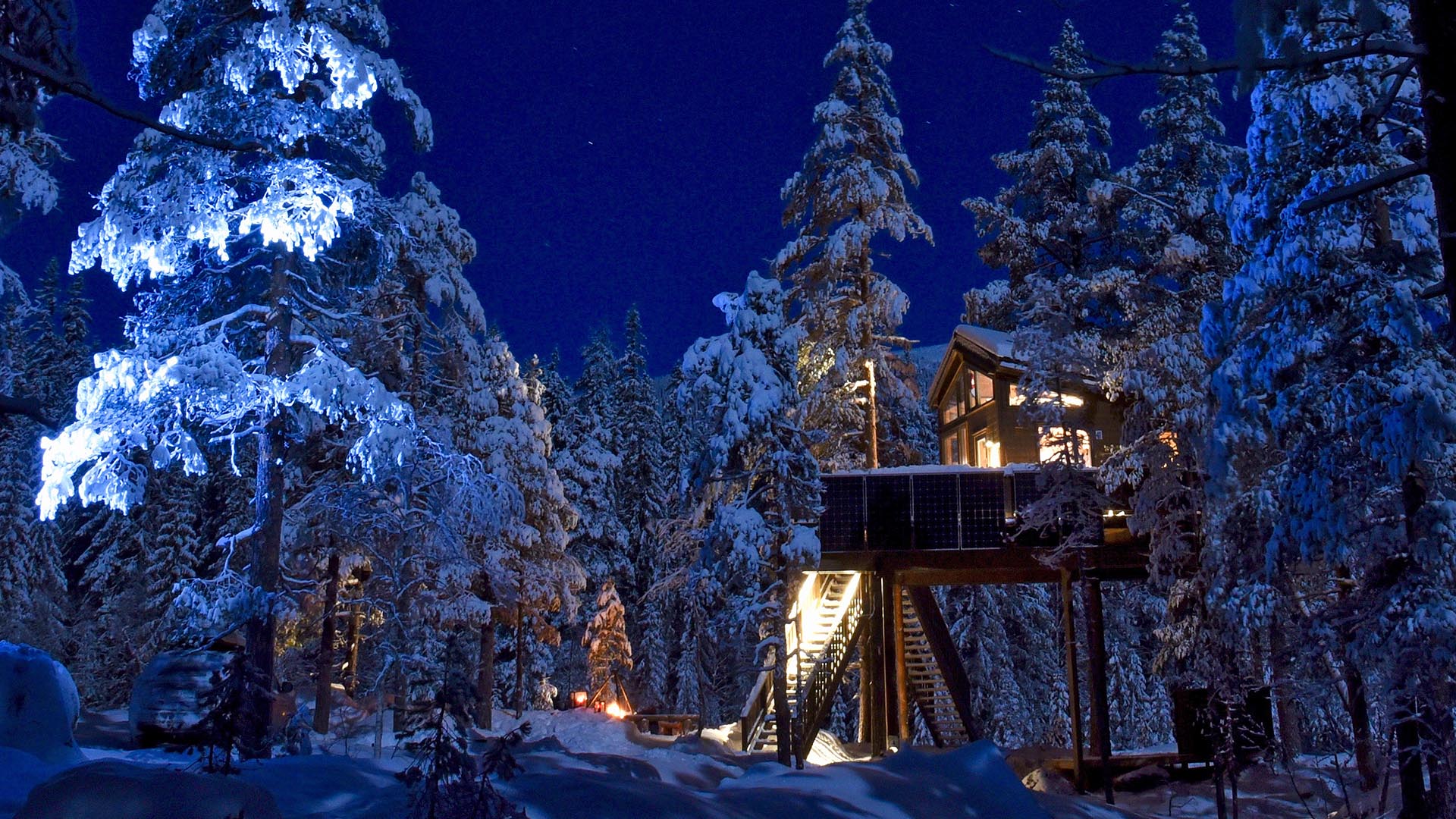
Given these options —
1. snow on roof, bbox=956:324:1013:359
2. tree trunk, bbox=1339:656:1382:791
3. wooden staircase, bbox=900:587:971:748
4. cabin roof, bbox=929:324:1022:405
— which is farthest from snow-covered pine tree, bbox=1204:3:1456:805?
snow on roof, bbox=956:324:1013:359

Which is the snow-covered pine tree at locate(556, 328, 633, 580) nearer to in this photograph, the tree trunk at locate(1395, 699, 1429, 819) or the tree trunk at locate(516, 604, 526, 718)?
the tree trunk at locate(516, 604, 526, 718)

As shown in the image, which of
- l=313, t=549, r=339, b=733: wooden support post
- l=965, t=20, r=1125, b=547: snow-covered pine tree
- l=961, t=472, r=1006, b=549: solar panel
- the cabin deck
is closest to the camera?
l=965, t=20, r=1125, b=547: snow-covered pine tree

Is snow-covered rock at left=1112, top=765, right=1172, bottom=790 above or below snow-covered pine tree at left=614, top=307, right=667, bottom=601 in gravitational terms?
below

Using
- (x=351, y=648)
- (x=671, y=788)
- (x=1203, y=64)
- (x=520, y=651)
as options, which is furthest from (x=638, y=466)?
(x=1203, y=64)

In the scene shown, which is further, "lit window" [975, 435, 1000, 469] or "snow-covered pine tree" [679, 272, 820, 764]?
"lit window" [975, 435, 1000, 469]

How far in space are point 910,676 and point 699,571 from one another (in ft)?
30.8

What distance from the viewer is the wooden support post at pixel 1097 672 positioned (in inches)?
691

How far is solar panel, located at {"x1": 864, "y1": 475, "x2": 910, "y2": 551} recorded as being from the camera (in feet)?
62.4

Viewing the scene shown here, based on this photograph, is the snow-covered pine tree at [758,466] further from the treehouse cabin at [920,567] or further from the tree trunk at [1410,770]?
the tree trunk at [1410,770]

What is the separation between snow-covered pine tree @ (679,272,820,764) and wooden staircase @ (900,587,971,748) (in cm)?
607

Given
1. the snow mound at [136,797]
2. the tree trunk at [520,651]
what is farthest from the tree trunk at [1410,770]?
the tree trunk at [520,651]

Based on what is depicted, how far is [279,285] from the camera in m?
14.8

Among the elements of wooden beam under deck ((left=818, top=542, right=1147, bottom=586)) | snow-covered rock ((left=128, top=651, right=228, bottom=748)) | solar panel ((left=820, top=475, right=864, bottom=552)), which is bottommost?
snow-covered rock ((left=128, top=651, right=228, bottom=748))

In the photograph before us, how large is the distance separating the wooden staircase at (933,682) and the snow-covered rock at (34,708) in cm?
1531
